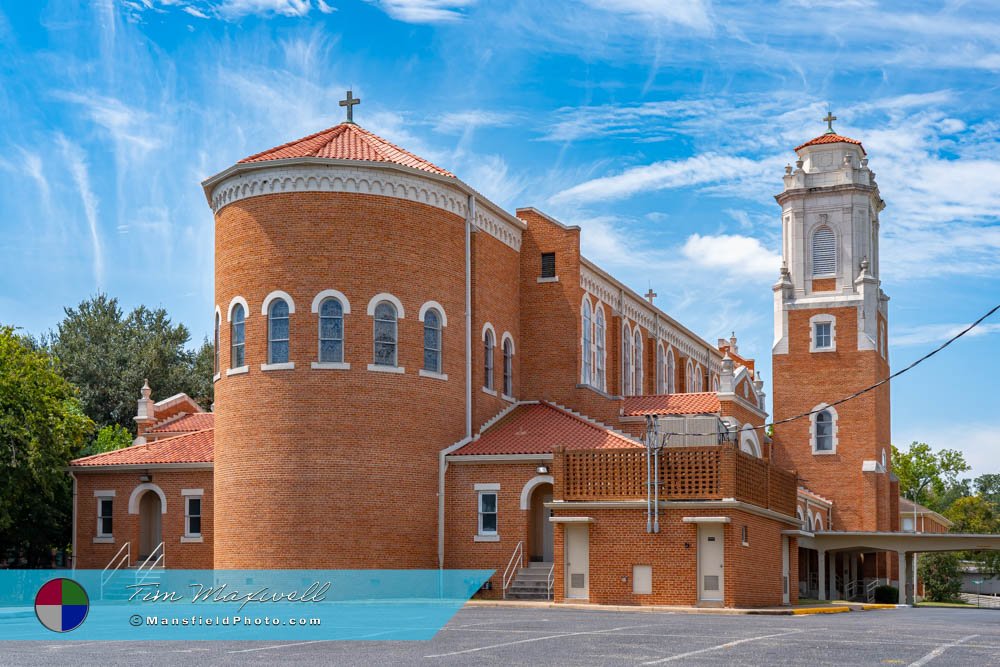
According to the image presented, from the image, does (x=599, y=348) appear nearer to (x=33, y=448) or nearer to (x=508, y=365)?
(x=508, y=365)

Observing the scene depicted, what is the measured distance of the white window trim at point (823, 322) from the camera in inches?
2520

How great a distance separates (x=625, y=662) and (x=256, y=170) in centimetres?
2536

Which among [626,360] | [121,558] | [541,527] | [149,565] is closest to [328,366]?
[541,527]

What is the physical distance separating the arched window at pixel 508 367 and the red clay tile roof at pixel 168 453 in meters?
9.78

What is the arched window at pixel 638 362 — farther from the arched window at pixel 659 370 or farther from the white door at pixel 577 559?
the white door at pixel 577 559

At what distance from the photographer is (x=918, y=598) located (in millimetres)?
77562

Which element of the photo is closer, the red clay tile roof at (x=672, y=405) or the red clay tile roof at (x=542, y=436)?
the red clay tile roof at (x=542, y=436)

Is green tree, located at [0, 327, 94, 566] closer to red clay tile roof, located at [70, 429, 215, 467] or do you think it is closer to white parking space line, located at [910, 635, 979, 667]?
red clay tile roof, located at [70, 429, 215, 467]

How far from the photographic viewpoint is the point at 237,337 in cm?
3944

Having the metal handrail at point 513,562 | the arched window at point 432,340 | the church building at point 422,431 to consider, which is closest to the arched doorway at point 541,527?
the church building at point 422,431

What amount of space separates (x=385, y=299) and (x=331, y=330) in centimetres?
180

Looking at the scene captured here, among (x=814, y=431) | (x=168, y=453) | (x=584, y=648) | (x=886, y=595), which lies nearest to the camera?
(x=584, y=648)

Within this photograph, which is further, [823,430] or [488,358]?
[823,430]

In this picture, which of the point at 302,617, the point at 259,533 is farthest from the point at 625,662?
the point at 259,533
